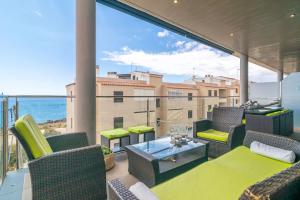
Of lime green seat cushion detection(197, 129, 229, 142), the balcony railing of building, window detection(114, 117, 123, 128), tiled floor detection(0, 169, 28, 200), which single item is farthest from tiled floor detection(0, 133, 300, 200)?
window detection(114, 117, 123, 128)

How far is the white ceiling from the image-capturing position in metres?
3.48

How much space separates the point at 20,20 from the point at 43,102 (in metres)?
4.51

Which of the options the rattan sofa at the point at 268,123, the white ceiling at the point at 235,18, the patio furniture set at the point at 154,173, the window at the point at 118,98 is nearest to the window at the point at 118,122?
the window at the point at 118,98

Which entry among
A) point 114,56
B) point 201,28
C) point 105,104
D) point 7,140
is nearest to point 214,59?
point 201,28

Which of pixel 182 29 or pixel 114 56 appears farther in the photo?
pixel 114 56

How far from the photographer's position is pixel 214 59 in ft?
29.7

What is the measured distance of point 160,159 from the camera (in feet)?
6.89

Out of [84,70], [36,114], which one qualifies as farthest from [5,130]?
[84,70]

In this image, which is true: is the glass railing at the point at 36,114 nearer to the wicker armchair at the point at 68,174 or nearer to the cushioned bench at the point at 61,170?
the cushioned bench at the point at 61,170

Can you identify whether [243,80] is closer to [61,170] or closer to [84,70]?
[84,70]

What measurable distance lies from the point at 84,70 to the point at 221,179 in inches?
91.3

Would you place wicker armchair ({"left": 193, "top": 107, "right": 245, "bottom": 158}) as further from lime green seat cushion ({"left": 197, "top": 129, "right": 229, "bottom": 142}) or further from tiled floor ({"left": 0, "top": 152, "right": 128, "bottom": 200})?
tiled floor ({"left": 0, "top": 152, "right": 128, "bottom": 200})

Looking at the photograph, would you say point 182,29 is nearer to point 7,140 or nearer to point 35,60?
point 7,140

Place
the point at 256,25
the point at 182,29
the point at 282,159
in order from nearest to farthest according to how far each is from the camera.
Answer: the point at 282,159
the point at 256,25
the point at 182,29
